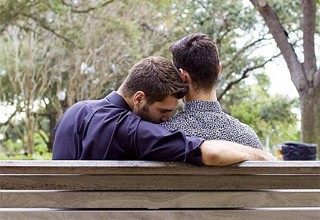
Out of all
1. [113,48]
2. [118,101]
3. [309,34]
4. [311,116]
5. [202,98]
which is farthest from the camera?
[113,48]

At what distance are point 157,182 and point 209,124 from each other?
1.68 feet

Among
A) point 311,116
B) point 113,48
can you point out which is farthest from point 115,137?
point 113,48

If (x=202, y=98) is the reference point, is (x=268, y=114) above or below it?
below

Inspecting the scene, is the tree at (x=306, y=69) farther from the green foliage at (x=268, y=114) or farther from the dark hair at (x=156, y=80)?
the green foliage at (x=268, y=114)

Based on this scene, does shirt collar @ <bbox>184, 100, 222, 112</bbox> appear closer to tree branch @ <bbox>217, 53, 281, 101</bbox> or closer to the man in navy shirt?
the man in navy shirt

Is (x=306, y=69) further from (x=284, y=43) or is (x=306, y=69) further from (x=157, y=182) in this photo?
(x=157, y=182)

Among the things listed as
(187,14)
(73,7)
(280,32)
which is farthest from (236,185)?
(187,14)

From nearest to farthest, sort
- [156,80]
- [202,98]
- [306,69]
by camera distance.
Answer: [156,80] → [202,98] → [306,69]

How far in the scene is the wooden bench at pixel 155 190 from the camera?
235 centimetres

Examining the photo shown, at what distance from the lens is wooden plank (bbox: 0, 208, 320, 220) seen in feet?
7.71

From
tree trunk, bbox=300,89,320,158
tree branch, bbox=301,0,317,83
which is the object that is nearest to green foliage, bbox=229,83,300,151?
tree branch, bbox=301,0,317,83

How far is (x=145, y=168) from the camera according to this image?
2.37 meters

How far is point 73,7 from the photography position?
16.2 meters

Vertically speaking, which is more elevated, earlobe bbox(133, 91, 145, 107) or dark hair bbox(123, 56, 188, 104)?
dark hair bbox(123, 56, 188, 104)
